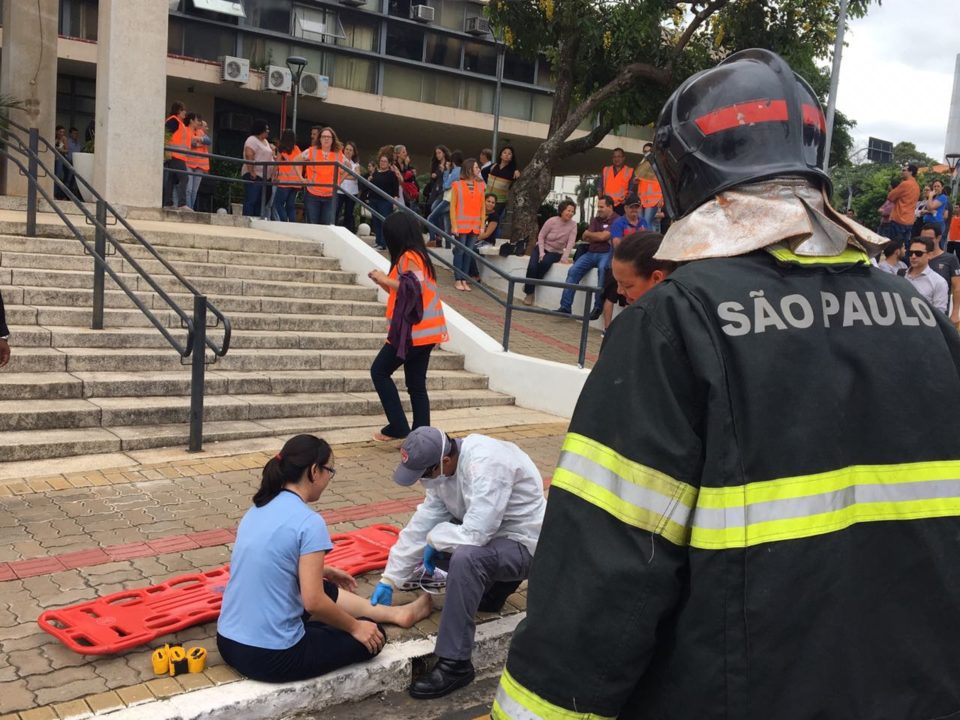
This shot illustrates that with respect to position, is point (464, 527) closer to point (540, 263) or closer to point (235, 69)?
point (540, 263)

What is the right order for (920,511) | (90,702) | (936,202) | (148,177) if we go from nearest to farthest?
(920,511), (90,702), (148,177), (936,202)

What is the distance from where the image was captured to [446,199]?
48.6 feet

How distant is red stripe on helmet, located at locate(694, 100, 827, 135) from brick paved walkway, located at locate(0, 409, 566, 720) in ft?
9.86

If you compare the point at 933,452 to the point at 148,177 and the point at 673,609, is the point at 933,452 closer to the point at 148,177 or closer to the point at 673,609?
the point at 673,609

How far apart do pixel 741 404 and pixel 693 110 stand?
1.76 feet

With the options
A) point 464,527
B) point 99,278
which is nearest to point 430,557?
point 464,527

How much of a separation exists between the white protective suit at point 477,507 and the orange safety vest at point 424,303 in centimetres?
288

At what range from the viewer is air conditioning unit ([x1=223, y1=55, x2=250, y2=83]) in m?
26.0

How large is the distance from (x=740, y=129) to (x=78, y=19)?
1084 inches

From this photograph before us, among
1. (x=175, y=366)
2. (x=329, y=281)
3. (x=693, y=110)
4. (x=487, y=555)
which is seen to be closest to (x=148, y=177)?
(x=329, y=281)

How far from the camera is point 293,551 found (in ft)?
11.9

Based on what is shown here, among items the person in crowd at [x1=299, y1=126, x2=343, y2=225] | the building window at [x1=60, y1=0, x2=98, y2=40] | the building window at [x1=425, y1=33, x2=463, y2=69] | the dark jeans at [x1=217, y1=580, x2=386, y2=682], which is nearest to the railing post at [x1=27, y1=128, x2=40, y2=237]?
the person in crowd at [x1=299, y1=126, x2=343, y2=225]

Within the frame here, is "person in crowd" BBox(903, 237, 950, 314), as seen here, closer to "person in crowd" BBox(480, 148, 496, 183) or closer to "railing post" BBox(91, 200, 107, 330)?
"railing post" BBox(91, 200, 107, 330)

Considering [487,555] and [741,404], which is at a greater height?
[741,404]
